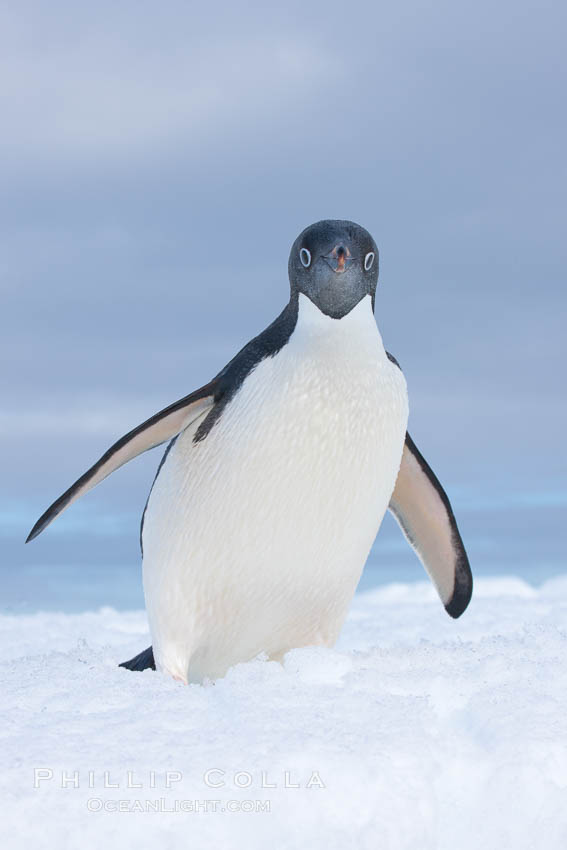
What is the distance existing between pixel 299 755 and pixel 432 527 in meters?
2.76

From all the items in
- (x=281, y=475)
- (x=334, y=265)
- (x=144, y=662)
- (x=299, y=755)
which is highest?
(x=334, y=265)

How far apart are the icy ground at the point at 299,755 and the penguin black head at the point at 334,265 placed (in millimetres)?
1501

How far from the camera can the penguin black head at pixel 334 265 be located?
4.31 meters

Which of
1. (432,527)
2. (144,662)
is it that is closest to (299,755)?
(144,662)

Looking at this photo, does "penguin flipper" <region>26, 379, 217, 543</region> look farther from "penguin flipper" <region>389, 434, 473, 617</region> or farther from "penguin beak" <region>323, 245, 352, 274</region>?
"penguin flipper" <region>389, 434, 473, 617</region>

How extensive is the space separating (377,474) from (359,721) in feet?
4.97

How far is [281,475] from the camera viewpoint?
4371 millimetres

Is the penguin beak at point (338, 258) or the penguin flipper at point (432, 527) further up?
the penguin beak at point (338, 258)

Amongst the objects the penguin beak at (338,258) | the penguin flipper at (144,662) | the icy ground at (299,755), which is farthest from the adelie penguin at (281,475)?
the icy ground at (299,755)

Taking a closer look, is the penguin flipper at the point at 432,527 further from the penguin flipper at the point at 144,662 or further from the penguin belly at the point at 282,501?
the penguin flipper at the point at 144,662

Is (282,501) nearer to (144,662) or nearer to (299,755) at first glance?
(144,662)

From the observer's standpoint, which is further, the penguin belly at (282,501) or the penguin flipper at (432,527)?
the penguin flipper at (432,527)

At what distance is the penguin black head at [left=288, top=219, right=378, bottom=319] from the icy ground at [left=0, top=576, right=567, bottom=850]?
1.50 meters

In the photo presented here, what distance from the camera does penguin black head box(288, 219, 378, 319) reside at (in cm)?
431
